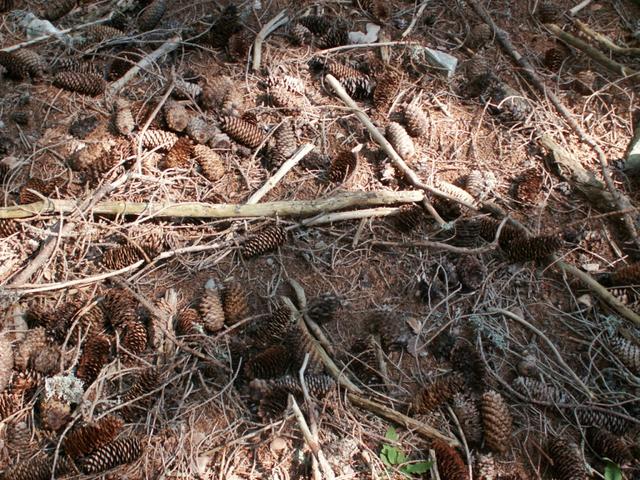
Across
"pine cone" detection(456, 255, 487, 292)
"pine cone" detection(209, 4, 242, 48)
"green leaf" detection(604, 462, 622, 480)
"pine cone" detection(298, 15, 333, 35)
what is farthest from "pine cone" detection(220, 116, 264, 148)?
"green leaf" detection(604, 462, 622, 480)

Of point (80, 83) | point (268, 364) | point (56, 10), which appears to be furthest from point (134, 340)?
point (56, 10)

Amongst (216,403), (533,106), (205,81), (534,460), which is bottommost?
(534,460)

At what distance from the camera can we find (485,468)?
2471mm

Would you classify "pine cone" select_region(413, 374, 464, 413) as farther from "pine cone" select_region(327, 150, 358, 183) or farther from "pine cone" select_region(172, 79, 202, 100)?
"pine cone" select_region(172, 79, 202, 100)

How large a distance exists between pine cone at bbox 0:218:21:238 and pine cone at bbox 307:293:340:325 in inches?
59.2

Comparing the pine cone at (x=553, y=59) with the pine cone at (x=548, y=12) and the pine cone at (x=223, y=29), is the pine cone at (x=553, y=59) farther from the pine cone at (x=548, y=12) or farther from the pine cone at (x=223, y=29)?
the pine cone at (x=223, y=29)

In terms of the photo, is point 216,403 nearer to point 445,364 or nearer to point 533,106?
point 445,364

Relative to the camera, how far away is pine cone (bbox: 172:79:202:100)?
11.7 ft

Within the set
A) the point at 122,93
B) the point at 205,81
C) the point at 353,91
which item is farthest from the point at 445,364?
the point at 122,93

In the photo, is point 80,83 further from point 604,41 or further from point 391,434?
point 604,41

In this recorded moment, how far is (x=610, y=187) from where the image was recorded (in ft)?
10.7

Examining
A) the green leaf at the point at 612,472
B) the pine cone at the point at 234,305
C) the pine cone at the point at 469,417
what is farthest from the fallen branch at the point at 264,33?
the green leaf at the point at 612,472

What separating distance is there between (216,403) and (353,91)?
200 cm

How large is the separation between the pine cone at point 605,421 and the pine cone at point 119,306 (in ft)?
6.61
